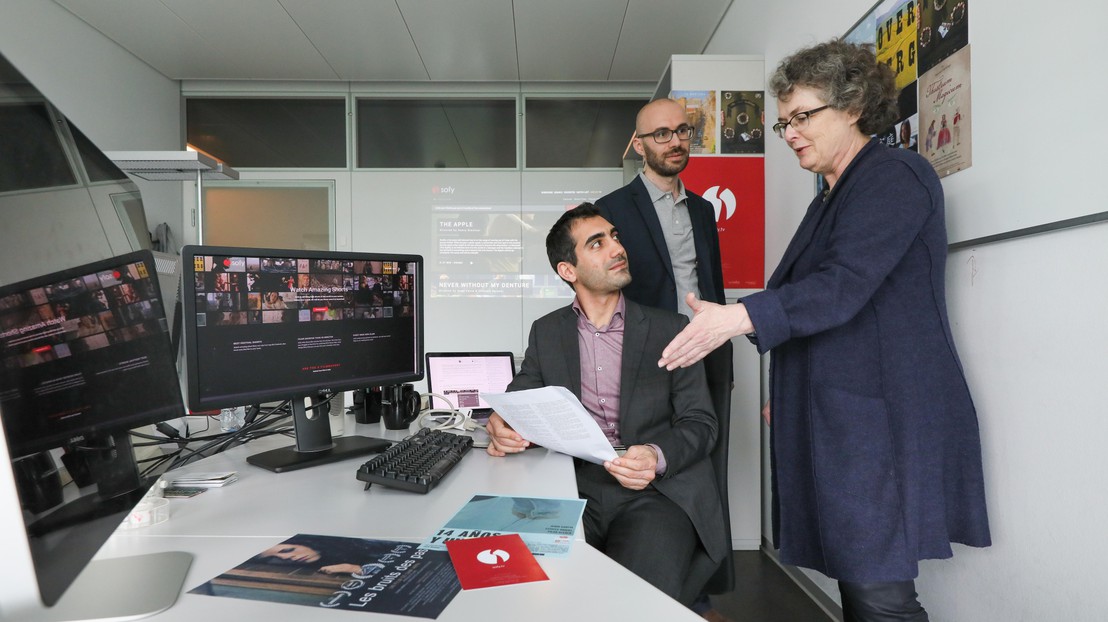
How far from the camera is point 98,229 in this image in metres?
0.79

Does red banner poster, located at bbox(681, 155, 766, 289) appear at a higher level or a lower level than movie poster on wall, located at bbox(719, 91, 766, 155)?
lower

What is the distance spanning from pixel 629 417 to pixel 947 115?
3.65ft

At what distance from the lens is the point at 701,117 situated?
306 centimetres

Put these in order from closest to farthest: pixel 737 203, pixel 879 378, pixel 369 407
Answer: pixel 879 378 → pixel 369 407 → pixel 737 203

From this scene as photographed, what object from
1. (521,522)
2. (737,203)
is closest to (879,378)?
(521,522)

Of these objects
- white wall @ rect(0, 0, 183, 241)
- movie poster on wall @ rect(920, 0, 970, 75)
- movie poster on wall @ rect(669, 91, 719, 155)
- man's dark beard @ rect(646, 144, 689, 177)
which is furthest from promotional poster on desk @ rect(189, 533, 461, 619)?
white wall @ rect(0, 0, 183, 241)

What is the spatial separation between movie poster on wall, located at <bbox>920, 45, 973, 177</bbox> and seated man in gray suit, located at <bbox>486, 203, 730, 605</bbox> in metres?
0.78

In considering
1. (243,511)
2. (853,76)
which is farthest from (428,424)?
(853,76)

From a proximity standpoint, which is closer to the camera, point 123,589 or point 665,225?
point 123,589

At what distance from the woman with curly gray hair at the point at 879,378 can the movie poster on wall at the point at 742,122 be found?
1.82 meters

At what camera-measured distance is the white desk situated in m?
0.71

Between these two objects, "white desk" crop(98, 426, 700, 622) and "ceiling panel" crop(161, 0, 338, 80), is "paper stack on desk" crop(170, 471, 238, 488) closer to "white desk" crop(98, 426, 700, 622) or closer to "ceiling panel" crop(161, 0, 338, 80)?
"white desk" crop(98, 426, 700, 622)

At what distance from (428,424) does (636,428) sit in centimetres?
72

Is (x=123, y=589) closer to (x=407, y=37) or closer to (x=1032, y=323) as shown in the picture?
(x=1032, y=323)
